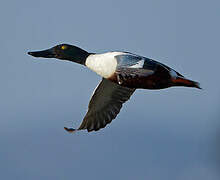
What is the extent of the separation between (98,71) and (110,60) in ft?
0.79

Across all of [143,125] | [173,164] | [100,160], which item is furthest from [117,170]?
[143,125]

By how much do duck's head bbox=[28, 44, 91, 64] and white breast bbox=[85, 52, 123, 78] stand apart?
0.77 ft

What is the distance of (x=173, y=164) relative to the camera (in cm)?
10562

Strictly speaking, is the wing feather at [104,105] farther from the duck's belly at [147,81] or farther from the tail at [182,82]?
the tail at [182,82]

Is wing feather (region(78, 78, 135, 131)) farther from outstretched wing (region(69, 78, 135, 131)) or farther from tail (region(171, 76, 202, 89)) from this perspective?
tail (region(171, 76, 202, 89))

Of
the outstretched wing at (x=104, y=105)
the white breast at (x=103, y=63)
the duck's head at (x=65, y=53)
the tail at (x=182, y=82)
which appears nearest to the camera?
the tail at (x=182, y=82)

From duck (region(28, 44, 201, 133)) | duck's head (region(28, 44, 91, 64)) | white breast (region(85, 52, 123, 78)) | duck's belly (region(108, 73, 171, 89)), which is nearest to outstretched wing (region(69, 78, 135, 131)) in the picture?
duck (region(28, 44, 201, 133))

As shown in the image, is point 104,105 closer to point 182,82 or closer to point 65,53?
point 65,53

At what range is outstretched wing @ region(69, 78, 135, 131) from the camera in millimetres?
12461

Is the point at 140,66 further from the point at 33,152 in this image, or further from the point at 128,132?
the point at 128,132

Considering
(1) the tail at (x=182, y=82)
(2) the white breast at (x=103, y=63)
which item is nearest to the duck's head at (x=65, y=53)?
(2) the white breast at (x=103, y=63)

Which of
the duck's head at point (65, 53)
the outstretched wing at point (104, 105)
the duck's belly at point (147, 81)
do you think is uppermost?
the duck's head at point (65, 53)

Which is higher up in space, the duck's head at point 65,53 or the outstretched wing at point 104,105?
the duck's head at point 65,53

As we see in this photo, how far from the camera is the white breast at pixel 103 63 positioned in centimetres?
1109
